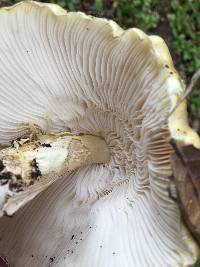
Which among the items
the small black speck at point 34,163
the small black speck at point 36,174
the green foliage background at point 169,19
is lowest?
the small black speck at point 36,174

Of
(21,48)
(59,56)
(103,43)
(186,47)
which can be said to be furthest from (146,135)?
(186,47)

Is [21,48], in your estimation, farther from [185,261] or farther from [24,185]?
[185,261]

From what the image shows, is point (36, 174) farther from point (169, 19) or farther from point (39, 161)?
point (169, 19)

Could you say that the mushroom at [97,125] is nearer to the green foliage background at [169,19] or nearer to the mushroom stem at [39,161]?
the mushroom stem at [39,161]

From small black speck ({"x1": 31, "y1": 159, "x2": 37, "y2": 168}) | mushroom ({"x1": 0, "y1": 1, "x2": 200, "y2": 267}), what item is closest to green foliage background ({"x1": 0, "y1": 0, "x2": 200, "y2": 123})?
mushroom ({"x1": 0, "y1": 1, "x2": 200, "y2": 267})

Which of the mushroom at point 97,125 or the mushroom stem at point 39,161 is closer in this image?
the mushroom at point 97,125

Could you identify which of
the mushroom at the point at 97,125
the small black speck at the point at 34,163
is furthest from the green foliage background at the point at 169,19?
the small black speck at the point at 34,163
